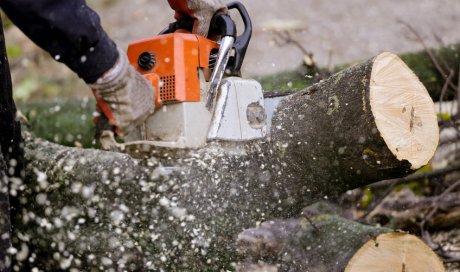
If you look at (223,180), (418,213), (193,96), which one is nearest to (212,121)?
(193,96)

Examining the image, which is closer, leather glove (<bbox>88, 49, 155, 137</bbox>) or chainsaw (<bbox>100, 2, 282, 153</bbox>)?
leather glove (<bbox>88, 49, 155, 137</bbox>)

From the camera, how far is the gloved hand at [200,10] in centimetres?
248

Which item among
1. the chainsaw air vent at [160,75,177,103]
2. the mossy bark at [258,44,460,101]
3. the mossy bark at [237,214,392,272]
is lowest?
the mossy bark at [237,214,392,272]

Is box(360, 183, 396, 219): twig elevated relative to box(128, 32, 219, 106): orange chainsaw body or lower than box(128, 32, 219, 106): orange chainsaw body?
lower

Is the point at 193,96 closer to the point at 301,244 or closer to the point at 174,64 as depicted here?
the point at 174,64

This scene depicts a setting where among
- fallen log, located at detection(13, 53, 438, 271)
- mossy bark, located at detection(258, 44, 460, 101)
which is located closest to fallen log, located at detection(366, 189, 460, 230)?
mossy bark, located at detection(258, 44, 460, 101)

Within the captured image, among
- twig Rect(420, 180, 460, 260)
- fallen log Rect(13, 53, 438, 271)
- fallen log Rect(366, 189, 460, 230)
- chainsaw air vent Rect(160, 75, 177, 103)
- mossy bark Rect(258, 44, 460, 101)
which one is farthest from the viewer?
mossy bark Rect(258, 44, 460, 101)

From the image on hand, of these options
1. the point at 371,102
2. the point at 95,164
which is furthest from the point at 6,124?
the point at 371,102

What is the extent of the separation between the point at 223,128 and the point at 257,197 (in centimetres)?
31

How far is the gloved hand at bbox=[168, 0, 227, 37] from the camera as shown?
8.14ft

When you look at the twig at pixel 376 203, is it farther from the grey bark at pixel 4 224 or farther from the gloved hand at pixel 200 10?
the grey bark at pixel 4 224

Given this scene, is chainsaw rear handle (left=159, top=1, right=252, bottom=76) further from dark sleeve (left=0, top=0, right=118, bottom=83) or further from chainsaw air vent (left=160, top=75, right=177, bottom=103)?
dark sleeve (left=0, top=0, right=118, bottom=83)

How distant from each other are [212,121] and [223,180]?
246 millimetres

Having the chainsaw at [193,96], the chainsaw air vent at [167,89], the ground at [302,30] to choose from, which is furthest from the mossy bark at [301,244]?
the ground at [302,30]
